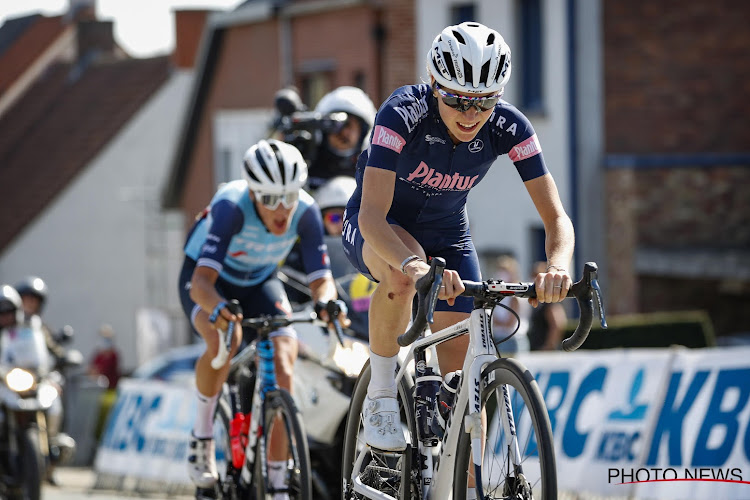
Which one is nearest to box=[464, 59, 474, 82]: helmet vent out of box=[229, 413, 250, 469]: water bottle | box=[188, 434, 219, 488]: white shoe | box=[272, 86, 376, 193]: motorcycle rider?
box=[229, 413, 250, 469]: water bottle

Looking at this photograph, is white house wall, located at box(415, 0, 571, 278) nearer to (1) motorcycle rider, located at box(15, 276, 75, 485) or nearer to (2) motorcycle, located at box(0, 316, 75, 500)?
(1) motorcycle rider, located at box(15, 276, 75, 485)

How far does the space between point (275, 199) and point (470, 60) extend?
99.6 inches

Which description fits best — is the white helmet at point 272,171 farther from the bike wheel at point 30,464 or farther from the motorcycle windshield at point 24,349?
the motorcycle windshield at point 24,349

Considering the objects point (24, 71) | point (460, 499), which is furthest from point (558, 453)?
point (24, 71)

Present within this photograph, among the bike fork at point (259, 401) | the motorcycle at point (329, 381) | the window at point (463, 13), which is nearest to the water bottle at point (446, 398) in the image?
the bike fork at point (259, 401)

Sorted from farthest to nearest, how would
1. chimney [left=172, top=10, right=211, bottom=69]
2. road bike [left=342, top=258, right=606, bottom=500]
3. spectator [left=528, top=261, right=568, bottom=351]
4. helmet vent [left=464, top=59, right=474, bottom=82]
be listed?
chimney [left=172, top=10, right=211, bottom=69]
spectator [left=528, top=261, right=568, bottom=351]
helmet vent [left=464, top=59, right=474, bottom=82]
road bike [left=342, top=258, right=606, bottom=500]

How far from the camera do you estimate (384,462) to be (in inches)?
255

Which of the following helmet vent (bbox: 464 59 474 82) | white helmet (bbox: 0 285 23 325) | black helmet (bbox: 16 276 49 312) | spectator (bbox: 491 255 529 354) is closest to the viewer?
helmet vent (bbox: 464 59 474 82)

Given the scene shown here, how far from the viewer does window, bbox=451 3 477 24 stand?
79.4 ft

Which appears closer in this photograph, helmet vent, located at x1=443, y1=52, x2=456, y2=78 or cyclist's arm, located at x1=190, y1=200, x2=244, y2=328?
helmet vent, located at x1=443, y1=52, x2=456, y2=78

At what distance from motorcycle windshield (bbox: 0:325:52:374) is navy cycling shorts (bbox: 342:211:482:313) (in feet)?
22.3

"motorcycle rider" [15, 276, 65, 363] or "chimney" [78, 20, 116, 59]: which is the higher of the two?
"chimney" [78, 20, 116, 59]

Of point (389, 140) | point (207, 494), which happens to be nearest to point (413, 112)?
point (389, 140)

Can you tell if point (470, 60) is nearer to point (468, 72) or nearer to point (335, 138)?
point (468, 72)
